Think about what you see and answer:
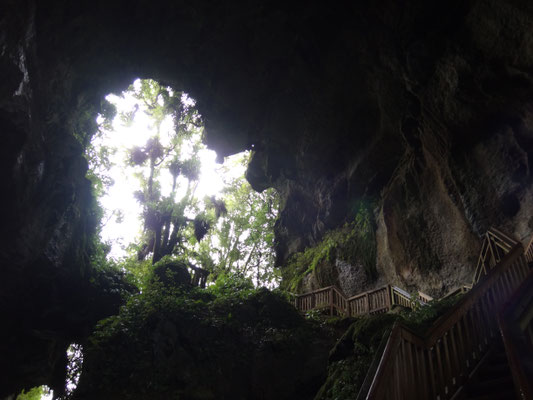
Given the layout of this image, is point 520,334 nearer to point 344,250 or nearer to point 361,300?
point 361,300

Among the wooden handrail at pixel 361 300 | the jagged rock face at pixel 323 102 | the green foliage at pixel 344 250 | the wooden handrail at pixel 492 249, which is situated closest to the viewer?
the wooden handrail at pixel 492 249

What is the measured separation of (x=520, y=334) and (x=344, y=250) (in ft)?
42.8

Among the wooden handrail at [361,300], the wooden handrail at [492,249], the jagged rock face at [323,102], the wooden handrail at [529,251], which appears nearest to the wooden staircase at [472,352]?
the wooden handrail at [529,251]

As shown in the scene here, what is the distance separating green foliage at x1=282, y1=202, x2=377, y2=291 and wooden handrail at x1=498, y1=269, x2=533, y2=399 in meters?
10.8

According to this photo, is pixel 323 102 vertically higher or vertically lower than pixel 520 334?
higher

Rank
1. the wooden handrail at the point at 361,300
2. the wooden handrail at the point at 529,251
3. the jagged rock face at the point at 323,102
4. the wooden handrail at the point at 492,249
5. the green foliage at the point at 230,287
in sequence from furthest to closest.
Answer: the green foliage at the point at 230,287, the wooden handrail at the point at 361,300, the jagged rock face at the point at 323,102, the wooden handrail at the point at 492,249, the wooden handrail at the point at 529,251

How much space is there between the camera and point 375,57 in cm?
1248

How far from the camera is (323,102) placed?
15.4m

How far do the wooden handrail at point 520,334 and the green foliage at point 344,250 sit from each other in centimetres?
1082

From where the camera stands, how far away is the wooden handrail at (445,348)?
3.63 metres

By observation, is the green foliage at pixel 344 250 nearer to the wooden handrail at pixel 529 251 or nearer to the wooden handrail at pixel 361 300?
the wooden handrail at pixel 361 300

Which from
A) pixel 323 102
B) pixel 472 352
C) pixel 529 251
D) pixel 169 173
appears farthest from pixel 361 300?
pixel 169 173

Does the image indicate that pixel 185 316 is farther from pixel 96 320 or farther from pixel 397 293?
pixel 397 293

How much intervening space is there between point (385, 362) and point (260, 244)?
28.3m
